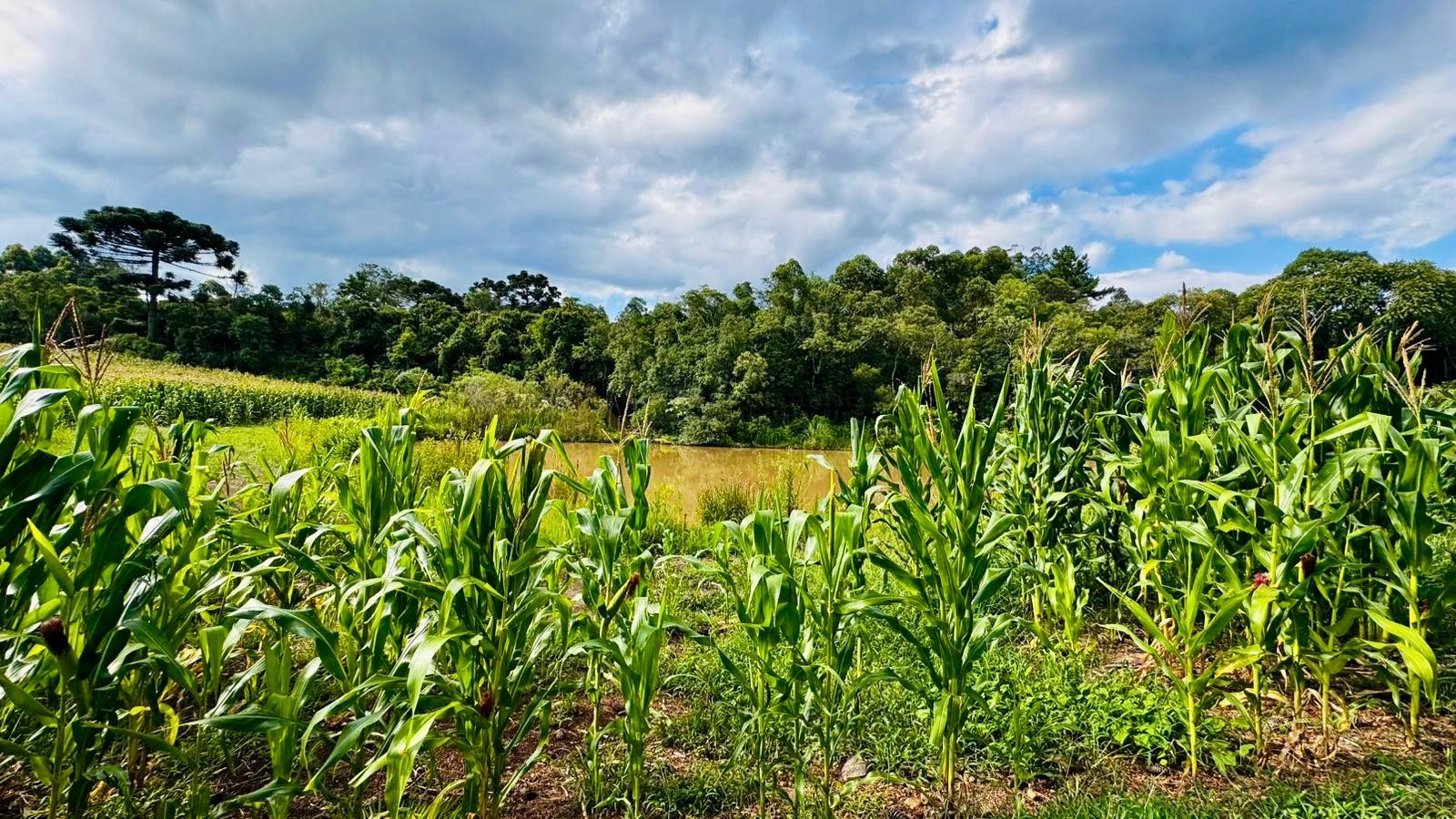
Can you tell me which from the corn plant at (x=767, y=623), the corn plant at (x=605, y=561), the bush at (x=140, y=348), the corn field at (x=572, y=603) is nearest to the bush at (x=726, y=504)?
the corn field at (x=572, y=603)

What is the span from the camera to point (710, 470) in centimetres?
1122

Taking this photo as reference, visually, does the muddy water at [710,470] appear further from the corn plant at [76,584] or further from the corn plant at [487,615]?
the corn plant at [76,584]

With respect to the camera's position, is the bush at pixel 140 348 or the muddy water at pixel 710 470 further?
the bush at pixel 140 348

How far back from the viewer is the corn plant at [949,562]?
4.83 feet

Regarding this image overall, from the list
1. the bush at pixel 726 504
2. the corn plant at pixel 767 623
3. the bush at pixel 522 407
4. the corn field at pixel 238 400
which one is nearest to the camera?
the corn plant at pixel 767 623

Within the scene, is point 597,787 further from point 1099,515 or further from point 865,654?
point 1099,515

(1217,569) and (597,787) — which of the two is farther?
(1217,569)

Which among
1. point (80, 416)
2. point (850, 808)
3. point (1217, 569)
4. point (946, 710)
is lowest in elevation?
point (850, 808)

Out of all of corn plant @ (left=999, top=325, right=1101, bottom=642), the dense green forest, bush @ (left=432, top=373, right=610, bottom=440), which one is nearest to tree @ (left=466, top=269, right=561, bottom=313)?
the dense green forest

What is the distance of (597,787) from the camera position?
4.79 ft

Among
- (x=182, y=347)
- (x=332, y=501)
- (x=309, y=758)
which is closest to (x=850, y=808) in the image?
(x=309, y=758)

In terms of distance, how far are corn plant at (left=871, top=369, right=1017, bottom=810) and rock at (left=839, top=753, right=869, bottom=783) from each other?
0.22 meters

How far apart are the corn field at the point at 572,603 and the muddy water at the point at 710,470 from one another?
272 cm

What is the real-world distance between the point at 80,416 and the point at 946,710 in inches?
78.7
